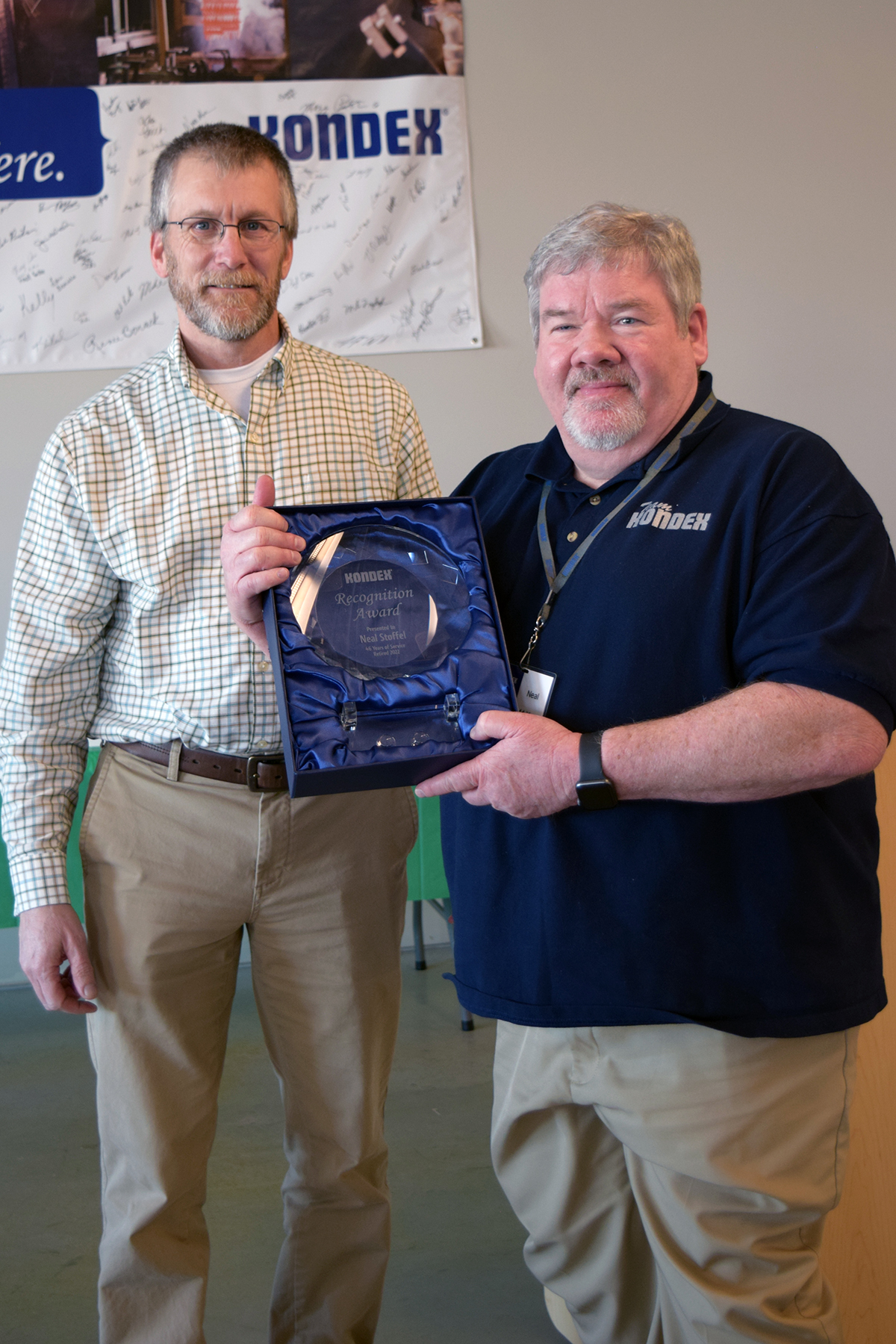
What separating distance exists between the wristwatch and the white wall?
8.63ft

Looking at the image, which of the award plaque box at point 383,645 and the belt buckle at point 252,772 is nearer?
the award plaque box at point 383,645

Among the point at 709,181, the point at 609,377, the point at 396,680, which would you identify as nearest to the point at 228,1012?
the point at 396,680

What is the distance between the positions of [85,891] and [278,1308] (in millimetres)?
765

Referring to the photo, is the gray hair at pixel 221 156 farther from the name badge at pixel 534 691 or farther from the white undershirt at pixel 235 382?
the name badge at pixel 534 691

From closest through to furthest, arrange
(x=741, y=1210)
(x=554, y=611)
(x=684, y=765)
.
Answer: (x=684, y=765) → (x=741, y=1210) → (x=554, y=611)

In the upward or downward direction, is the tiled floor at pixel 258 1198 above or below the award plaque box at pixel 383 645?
below

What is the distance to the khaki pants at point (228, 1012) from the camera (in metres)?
1.65

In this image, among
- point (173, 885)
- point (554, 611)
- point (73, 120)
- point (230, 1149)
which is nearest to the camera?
point (554, 611)

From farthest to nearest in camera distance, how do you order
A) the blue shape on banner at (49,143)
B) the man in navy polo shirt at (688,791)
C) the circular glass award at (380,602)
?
the blue shape on banner at (49,143), the circular glass award at (380,602), the man in navy polo shirt at (688,791)

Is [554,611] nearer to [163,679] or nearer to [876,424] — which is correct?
[163,679]

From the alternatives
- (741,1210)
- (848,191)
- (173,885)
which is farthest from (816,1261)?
(848,191)

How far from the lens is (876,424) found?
402 centimetres

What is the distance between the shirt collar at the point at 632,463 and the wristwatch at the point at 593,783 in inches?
15.8
